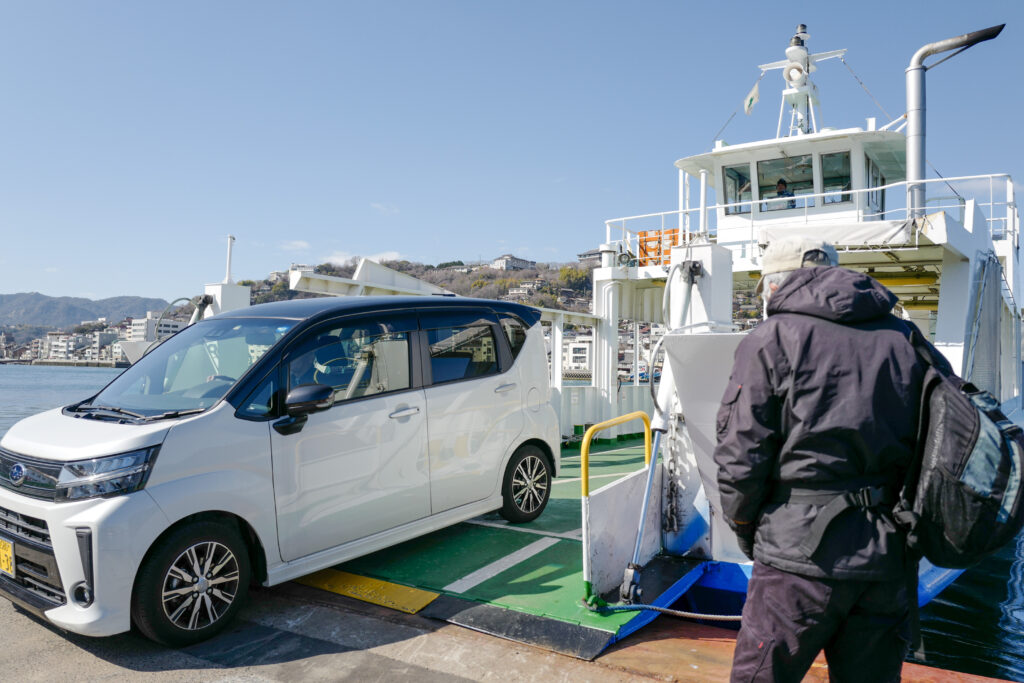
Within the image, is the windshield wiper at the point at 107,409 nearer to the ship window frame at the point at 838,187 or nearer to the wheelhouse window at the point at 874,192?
the ship window frame at the point at 838,187

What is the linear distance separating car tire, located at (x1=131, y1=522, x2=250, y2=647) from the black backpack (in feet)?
10.6

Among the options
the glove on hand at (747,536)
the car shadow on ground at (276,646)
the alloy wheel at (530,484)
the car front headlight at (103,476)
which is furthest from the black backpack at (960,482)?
the alloy wheel at (530,484)

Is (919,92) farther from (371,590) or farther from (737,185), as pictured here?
(371,590)

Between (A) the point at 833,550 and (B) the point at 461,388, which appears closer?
(A) the point at 833,550

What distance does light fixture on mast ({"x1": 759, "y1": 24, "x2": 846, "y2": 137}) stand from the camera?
14.5 meters

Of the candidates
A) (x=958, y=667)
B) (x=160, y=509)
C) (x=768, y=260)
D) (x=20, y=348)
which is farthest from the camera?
(x=20, y=348)

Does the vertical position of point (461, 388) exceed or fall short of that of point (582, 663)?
it exceeds it

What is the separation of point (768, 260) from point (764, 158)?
38.5 ft

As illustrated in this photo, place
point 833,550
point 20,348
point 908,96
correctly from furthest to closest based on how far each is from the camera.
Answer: point 20,348
point 908,96
point 833,550

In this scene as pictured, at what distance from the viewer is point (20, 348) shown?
454 feet

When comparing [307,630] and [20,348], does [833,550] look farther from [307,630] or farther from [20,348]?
[20,348]

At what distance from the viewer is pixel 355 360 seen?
4.38m

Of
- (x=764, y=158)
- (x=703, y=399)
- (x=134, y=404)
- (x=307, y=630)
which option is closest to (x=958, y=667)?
(x=703, y=399)

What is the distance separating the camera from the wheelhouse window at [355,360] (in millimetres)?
4133
